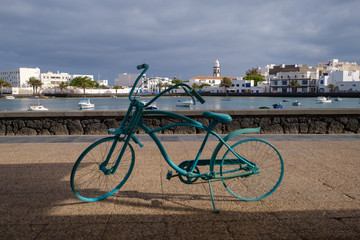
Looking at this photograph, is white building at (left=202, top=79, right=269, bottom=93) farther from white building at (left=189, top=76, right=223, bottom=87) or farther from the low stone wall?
the low stone wall

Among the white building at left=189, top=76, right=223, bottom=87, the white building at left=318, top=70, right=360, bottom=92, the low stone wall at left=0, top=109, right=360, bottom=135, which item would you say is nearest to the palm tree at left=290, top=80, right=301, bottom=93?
the white building at left=318, top=70, right=360, bottom=92

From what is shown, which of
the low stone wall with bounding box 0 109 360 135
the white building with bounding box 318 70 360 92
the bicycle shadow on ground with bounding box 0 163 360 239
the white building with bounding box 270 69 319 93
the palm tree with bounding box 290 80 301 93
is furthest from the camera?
the white building with bounding box 270 69 319 93

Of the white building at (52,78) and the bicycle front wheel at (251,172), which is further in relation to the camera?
the white building at (52,78)

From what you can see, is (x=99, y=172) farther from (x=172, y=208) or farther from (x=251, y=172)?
(x=251, y=172)

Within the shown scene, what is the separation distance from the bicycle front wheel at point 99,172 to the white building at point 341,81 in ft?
408

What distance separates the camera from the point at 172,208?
3359mm

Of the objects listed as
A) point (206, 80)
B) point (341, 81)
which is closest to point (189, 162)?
point (341, 81)

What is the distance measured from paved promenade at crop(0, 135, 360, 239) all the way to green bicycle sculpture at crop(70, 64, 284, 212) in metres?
0.20

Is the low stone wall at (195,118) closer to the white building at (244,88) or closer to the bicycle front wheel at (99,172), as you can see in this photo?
the bicycle front wheel at (99,172)

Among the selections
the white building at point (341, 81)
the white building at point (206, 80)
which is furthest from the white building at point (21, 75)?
the white building at point (341, 81)

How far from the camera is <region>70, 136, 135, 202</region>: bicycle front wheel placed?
3408 mm

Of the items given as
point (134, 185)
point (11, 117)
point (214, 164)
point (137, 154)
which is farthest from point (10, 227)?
point (11, 117)

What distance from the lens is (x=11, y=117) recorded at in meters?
9.33

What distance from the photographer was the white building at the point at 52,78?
16662 cm
